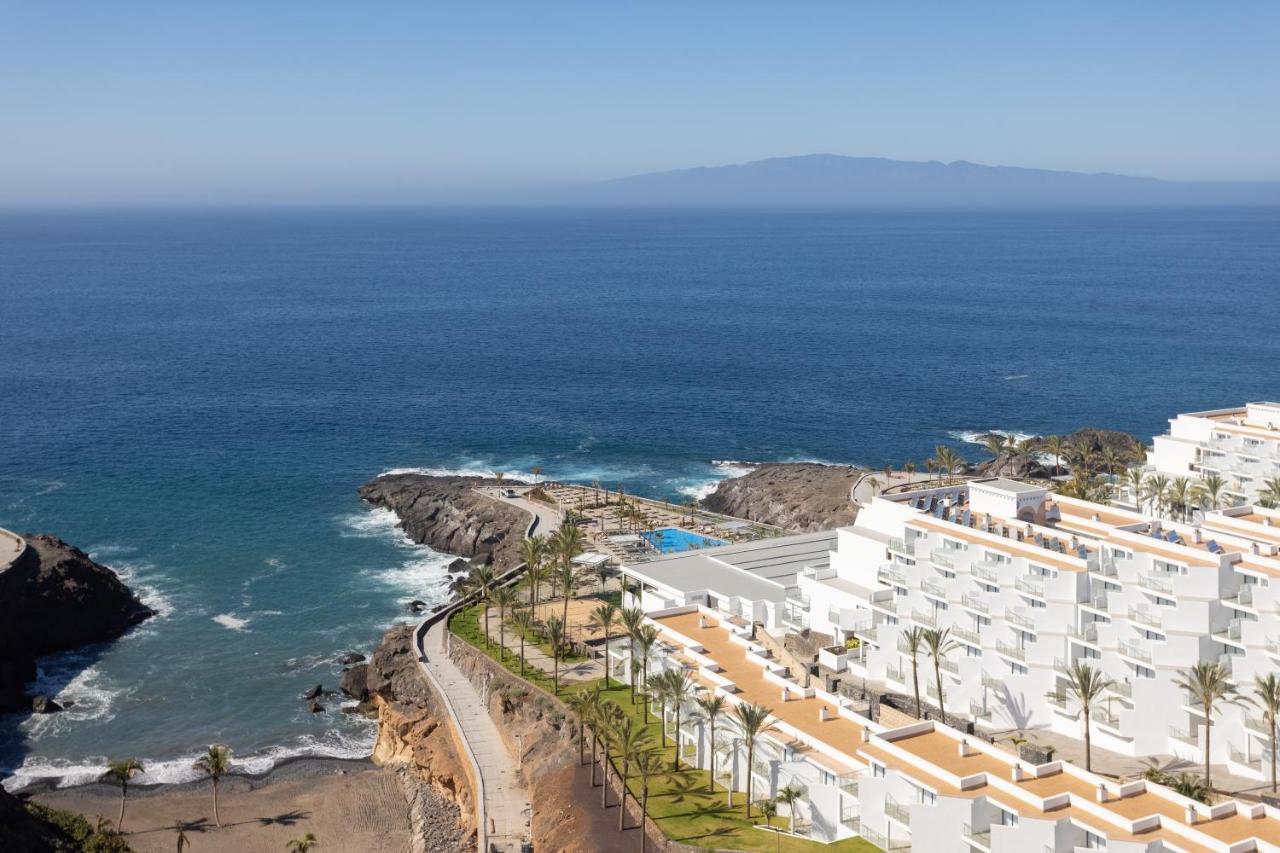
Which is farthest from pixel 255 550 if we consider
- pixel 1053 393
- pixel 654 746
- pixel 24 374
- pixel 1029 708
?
pixel 1053 393

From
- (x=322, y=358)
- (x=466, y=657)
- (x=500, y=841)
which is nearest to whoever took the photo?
(x=500, y=841)

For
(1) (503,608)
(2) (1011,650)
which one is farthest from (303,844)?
(2) (1011,650)

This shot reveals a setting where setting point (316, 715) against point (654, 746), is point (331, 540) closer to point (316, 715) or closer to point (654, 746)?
point (316, 715)

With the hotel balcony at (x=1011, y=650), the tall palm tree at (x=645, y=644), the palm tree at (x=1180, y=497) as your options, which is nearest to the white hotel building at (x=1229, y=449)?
the palm tree at (x=1180, y=497)

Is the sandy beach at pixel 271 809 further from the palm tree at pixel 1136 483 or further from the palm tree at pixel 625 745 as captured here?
the palm tree at pixel 1136 483

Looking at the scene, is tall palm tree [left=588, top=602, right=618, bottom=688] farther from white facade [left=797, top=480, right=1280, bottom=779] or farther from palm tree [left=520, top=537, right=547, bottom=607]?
white facade [left=797, top=480, right=1280, bottom=779]

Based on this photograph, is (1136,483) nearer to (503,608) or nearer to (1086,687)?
(1086,687)
